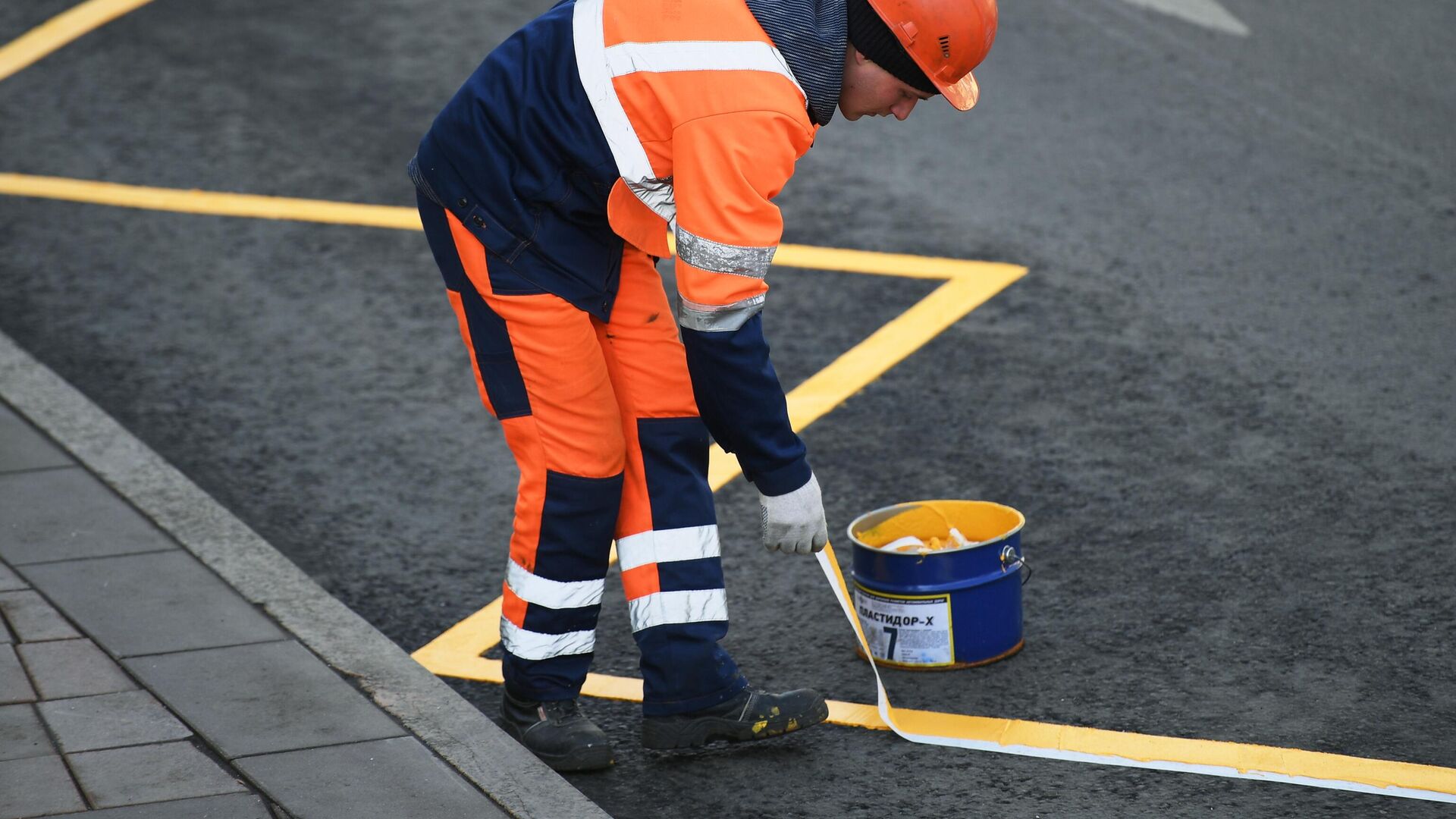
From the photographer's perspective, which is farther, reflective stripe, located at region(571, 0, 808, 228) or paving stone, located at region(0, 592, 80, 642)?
paving stone, located at region(0, 592, 80, 642)

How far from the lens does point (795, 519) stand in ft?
11.7

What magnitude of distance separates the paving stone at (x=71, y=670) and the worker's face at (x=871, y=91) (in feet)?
6.95

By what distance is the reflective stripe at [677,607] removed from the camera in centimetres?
384

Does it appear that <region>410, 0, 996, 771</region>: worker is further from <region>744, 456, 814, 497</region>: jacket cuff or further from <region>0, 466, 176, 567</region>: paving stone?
<region>0, 466, 176, 567</region>: paving stone

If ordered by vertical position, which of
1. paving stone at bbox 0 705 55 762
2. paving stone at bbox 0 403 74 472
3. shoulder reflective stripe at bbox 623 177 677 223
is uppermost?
shoulder reflective stripe at bbox 623 177 677 223

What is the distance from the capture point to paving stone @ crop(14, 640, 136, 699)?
3.85m

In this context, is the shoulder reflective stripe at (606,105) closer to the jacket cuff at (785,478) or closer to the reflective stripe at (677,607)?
the jacket cuff at (785,478)

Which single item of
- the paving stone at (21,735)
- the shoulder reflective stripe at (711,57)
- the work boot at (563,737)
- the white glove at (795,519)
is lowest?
the work boot at (563,737)

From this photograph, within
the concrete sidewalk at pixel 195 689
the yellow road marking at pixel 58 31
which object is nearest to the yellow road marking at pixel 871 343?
the concrete sidewalk at pixel 195 689

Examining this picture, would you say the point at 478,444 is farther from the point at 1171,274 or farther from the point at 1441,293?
the point at 1441,293

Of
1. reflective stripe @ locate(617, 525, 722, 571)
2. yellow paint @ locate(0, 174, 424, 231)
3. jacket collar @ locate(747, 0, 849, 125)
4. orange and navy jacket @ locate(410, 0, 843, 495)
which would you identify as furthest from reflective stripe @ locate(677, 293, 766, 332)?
yellow paint @ locate(0, 174, 424, 231)

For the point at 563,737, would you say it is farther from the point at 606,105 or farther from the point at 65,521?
the point at 65,521

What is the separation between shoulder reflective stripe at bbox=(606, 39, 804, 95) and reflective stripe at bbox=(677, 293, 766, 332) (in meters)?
0.44

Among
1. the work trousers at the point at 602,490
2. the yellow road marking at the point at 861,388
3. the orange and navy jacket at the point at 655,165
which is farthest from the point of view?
the work trousers at the point at 602,490
